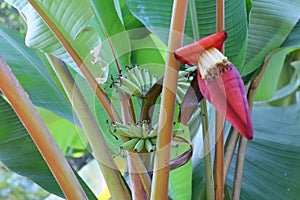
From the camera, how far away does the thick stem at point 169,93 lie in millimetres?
378

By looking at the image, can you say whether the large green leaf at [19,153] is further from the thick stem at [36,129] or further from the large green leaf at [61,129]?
the large green leaf at [61,129]

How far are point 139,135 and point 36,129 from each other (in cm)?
12

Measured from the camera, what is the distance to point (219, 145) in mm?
494

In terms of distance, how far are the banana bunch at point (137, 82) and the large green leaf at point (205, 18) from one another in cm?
8

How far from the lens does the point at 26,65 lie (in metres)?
0.79

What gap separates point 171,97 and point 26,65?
48cm

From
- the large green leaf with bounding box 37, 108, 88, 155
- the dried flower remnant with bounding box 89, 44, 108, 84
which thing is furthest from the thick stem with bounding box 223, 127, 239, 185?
the large green leaf with bounding box 37, 108, 88, 155

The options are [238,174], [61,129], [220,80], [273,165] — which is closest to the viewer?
[220,80]

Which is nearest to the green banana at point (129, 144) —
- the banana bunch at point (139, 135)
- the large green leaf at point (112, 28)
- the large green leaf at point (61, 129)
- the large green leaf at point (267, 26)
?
the banana bunch at point (139, 135)

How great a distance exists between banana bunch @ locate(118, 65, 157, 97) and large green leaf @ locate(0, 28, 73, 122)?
261mm

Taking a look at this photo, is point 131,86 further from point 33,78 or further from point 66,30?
point 33,78

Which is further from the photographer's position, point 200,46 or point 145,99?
point 145,99

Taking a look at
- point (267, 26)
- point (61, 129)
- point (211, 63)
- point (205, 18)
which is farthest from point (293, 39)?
point (61, 129)

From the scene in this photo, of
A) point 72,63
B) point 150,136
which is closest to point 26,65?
point 72,63
